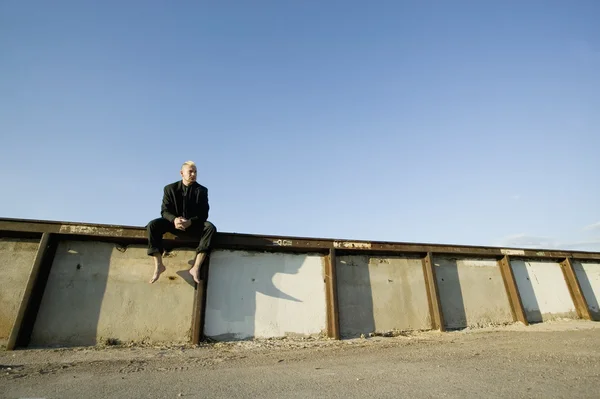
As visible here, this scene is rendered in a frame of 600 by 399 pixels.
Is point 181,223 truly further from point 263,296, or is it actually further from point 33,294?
point 33,294

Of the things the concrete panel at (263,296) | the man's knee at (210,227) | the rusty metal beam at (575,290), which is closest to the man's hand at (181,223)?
the man's knee at (210,227)


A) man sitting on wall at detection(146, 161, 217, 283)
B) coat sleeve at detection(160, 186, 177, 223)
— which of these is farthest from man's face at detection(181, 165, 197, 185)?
coat sleeve at detection(160, 186, 177, 223)

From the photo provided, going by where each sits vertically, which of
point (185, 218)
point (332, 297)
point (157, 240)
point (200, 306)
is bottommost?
point (200, 306)

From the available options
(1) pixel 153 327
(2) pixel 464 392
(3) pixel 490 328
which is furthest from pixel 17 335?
(3) pixel 490 328

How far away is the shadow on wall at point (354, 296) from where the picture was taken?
5.12 m

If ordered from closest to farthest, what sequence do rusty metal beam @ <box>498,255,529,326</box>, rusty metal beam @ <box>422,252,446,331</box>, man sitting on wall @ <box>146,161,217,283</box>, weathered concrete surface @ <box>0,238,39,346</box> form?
weathered concrete surface @ <box>0,238,39,346</box>, man sitting on wall @ <box>146,161,217,283</box>, rusty metal beam @ <box>422,252,446,331</box>, rusty metal beam @ <box>498,255,529,326</box>

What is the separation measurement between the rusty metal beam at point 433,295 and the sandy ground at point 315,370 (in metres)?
0.91

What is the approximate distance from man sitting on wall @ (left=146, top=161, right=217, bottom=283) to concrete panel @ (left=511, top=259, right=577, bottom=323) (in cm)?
693

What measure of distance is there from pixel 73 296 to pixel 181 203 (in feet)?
6.52

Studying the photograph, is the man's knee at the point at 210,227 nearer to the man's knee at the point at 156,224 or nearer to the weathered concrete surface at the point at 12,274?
the man's knee at the point at 156,224

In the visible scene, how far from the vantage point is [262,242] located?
5055 mm

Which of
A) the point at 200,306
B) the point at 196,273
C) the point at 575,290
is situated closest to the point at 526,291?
the point at 575,290

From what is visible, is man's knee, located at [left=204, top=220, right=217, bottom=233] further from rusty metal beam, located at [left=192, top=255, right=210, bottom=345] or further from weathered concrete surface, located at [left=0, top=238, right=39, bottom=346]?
weathered concrete surface, located at [left=0, top=238, right=39, bottom=346]

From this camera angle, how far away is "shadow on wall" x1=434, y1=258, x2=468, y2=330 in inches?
227
